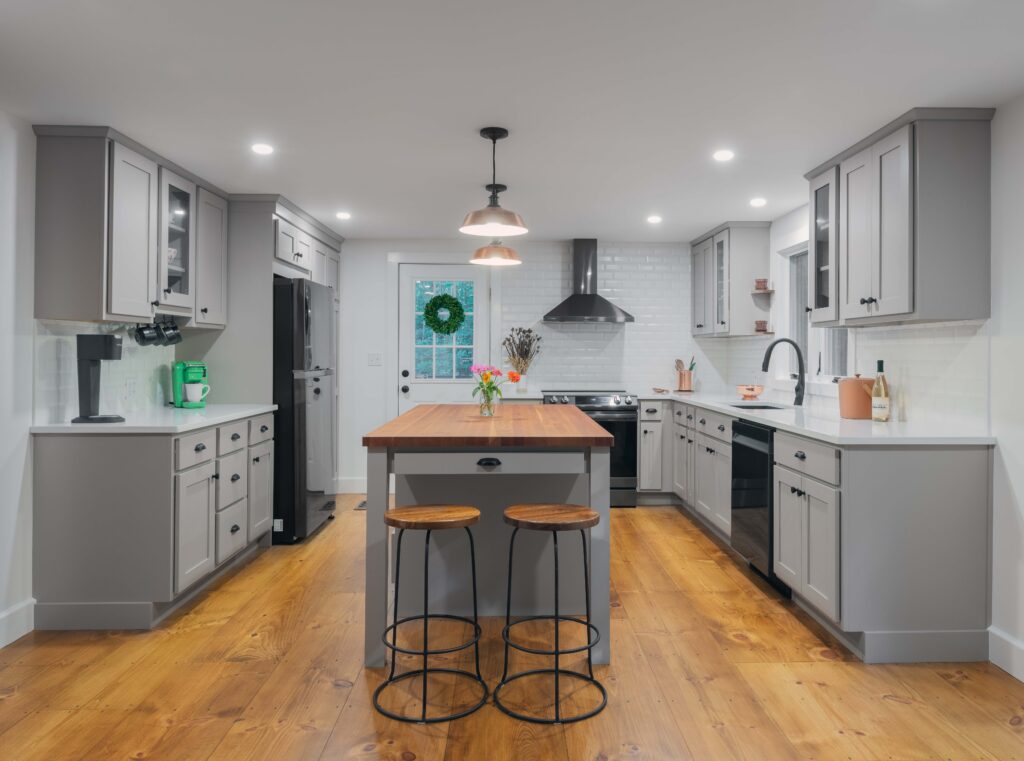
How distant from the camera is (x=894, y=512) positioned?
2914 mm

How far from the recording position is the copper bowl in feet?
17.2

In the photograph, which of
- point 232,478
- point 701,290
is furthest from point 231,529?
point 701,290

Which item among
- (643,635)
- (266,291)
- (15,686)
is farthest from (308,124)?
(643,635)

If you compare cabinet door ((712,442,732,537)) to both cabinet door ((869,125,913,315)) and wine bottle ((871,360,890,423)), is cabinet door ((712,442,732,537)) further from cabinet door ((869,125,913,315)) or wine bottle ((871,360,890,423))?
cabinet door ((869,125,913,315))

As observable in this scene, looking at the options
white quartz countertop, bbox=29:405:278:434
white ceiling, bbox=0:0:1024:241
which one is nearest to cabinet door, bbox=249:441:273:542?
white quartz countertop, bbox=29:405:278:434

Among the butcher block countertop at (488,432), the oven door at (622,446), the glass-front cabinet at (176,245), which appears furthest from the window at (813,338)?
the glass-front cabinet at (176,245)

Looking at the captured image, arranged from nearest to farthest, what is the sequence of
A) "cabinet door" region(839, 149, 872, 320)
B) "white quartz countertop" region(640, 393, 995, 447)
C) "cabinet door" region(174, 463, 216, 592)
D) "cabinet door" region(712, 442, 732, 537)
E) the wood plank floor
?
the wood plank floor → "white quartz countertop" region(640, 393, 995, 447) → "cabinet door" region(174, 463, 216, 592) → "cabinet door" region(839, 149, 872, 320) → "cabinet door" region(712, 442, 732, 537)

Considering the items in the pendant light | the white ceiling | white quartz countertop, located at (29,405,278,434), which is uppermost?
the white ceiling

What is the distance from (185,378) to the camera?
4281 millimetres

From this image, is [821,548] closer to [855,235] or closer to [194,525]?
[855,235]

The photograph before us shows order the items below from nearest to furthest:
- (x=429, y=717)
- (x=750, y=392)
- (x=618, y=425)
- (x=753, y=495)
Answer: (x=429, y=717) → (x=753, y=495) → (x=750, y=392) → (x=618, y=425)

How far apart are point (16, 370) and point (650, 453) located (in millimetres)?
4399

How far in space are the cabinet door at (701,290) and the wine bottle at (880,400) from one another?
95.4 inches

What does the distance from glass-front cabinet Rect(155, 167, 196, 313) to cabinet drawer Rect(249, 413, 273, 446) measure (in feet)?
2.56
